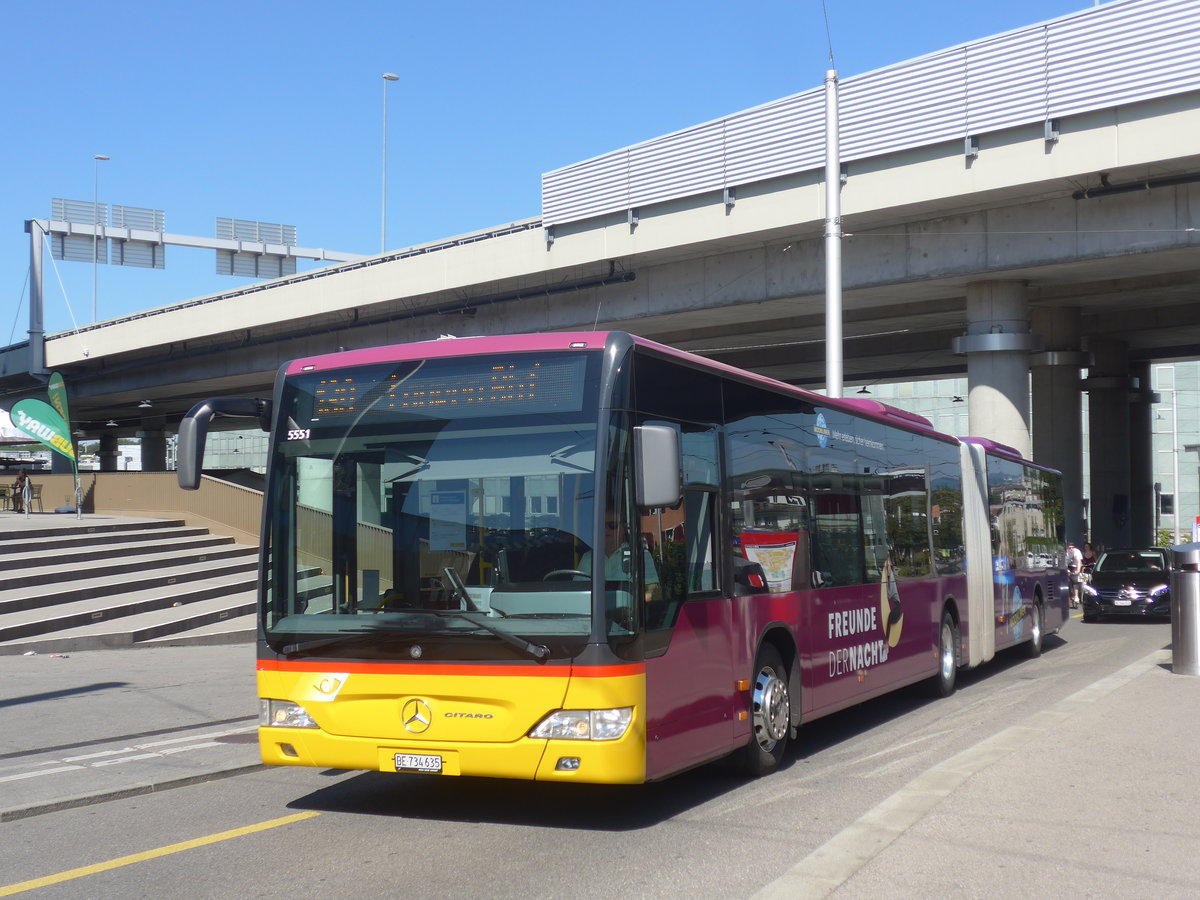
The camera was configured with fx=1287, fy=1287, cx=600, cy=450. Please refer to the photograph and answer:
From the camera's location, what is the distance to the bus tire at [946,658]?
1368 cm

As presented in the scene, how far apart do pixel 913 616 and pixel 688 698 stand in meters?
5.61

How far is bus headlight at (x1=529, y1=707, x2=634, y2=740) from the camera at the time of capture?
6.98m

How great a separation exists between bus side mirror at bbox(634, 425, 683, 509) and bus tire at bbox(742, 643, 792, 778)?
89.2 inches

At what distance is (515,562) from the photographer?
7195mm

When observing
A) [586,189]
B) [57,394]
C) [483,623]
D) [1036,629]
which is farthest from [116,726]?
[57,394]

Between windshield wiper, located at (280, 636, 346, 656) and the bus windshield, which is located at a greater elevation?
the bus windshield

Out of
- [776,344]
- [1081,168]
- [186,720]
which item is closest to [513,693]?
[186,720]

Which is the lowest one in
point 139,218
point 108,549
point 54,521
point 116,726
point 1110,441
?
point 116,726

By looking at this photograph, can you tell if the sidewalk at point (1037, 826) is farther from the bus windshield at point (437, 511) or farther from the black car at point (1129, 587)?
the black car at point (1129, 587)

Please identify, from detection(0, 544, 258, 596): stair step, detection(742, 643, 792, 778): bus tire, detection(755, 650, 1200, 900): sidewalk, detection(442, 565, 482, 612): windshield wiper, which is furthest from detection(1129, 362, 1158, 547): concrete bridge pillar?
detection(442, 565, 482, 612): windshield wiper

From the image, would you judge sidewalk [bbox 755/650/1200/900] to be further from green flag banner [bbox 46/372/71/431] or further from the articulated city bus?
green flag banner [bbox 46/372/71/431]

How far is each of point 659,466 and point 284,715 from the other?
2749mm

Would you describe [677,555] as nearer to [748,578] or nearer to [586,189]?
[748,578]

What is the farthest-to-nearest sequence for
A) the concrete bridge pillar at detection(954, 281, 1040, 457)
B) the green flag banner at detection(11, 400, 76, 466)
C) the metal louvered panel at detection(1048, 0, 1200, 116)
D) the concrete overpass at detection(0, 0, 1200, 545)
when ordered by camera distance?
the green flag banner at detection(11, 400, 76, 466)
the concrete bridge pillar at detection(954, 281, 1040, 457)
the concrete overpass at detection(0, 0, 1200, 545)
the metal louvered panel at detection(1048, 0, 1200, 116)
